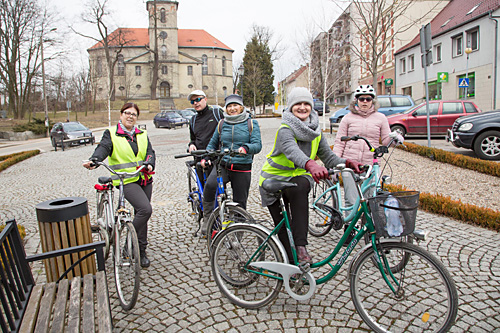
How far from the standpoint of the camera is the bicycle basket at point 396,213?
99.7 inches

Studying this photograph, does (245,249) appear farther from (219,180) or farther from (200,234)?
(200,234)

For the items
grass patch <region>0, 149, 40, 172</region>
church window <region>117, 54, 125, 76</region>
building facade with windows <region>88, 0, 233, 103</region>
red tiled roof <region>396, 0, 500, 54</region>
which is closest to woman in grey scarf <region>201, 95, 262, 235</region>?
grass patch <region>0, 149, 40, 172</region>

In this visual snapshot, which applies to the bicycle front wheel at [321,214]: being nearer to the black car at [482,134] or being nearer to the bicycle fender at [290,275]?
the bicycle fender at [290,275]

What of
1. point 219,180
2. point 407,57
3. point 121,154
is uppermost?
point 407,57

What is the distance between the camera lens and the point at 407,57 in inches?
1420

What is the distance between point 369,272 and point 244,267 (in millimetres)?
1142

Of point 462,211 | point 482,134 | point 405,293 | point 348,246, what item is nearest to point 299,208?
point 348,246

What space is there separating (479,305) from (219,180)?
2.72m

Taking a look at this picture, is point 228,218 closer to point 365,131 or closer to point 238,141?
point 238,141

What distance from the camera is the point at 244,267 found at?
344 cm

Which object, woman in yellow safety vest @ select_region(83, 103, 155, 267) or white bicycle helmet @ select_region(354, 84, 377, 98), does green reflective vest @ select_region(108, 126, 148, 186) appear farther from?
white bicycle helmet @ select_region(354, 84, 377, 98)

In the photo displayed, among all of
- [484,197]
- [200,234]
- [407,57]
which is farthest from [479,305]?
[407,57]

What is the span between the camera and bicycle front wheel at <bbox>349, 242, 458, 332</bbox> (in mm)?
2602

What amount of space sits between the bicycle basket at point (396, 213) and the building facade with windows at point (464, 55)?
844 inches
